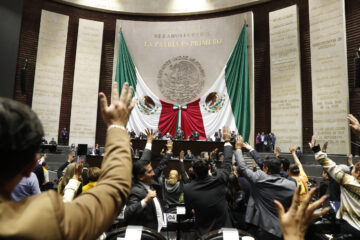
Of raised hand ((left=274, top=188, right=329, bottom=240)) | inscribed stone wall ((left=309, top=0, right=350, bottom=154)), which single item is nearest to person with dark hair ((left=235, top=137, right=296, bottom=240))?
raised hand ((left=274, top=188, right=329, bottom=240))

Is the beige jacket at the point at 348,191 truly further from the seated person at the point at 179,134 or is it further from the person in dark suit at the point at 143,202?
the seated person at the point at 179,134

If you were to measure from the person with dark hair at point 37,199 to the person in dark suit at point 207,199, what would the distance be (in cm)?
167

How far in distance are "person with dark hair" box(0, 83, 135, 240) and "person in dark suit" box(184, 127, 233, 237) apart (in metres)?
1.67

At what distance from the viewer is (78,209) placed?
0.72 meters

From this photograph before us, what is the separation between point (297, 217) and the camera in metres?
0.86

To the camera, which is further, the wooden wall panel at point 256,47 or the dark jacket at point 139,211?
the wooden wall panel at point 256,47

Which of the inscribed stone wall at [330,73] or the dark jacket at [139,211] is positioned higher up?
the inscribed stone wall at [330,73]

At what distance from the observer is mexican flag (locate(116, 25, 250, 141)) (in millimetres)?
11898

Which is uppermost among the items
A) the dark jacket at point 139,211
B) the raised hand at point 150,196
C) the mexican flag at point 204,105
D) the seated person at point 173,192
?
the mexican flag at point 204,105

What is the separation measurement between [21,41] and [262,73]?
11.0 metres

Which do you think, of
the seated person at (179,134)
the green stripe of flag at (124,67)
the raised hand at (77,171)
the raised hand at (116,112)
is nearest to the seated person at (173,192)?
the raised hand at (77,171)

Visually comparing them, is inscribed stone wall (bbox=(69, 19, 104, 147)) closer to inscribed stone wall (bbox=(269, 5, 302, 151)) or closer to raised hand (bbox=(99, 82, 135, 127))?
inscribed stone wall (bbox=(269, 5, 302, 151))

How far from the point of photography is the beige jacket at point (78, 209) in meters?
0.62

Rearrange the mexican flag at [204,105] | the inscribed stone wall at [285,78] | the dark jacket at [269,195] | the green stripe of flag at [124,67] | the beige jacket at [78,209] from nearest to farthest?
the beige jacket at [78,209] < the dark jacket at [269,195] < the inscribed stone wall at [285,78] < the mexican flag at [204,105] < the green stripe of flag at [124,67]
